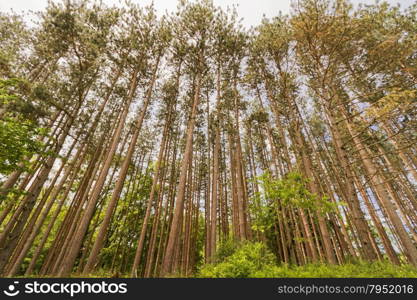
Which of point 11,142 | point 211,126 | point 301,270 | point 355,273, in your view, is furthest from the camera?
point 211,126

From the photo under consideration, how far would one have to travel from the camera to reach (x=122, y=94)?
47.7ft

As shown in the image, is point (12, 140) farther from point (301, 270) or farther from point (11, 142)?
point (301, 270)

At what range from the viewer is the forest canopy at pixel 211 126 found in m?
5.87

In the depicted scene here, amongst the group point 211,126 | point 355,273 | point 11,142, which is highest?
point 211,126

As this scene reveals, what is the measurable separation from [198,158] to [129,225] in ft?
29.9

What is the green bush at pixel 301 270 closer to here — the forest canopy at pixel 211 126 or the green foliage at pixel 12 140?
the forest canopy at pixel 211 126

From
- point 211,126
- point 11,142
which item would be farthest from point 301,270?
point 211,126

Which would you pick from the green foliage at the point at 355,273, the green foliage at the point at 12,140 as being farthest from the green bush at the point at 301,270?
the green foliage at the point at 12,140

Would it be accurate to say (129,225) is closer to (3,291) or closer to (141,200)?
(141,200)

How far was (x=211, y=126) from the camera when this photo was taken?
14820 millimetres

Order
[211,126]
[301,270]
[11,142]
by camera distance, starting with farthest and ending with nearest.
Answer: [211,126] → [11,142] → [301,270]

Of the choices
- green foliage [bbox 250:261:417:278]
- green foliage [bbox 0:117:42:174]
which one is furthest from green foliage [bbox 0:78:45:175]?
green foliage [bbox 250:261:417:278]

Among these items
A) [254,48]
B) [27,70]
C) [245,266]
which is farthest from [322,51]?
[27,70]

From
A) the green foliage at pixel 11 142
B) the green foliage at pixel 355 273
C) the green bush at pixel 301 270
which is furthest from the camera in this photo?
the green foliage at pixel 11 142
